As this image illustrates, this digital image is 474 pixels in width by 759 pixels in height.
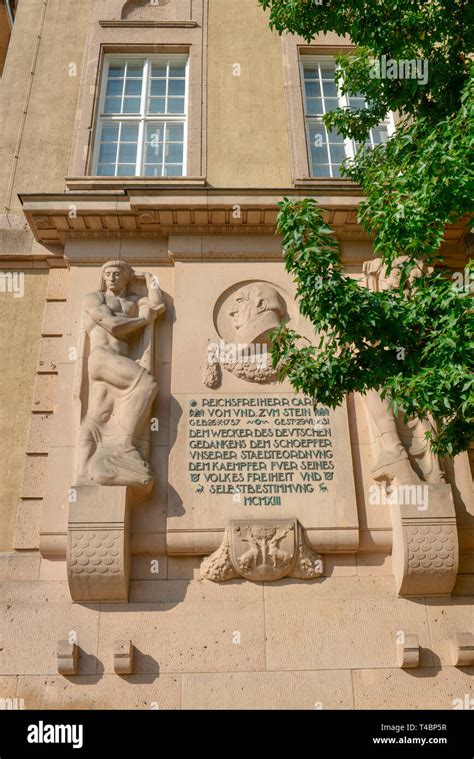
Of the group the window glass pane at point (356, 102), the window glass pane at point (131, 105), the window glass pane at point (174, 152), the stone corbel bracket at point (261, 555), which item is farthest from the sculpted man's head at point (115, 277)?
the window glass pane at point (356, 102)

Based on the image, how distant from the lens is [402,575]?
8.43 metres

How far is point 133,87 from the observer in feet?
42.9

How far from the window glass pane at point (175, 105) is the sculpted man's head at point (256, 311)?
440cm

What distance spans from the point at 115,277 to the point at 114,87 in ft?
16.1

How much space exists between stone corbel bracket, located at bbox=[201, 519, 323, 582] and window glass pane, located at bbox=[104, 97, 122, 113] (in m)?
8.04

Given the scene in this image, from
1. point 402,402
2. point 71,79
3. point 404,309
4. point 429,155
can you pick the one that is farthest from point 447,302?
point 71,79

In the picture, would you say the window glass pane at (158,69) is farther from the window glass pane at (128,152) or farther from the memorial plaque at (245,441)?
the memorial plaque at (245,441)

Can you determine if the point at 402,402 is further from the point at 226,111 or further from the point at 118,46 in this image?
the point at 118,46

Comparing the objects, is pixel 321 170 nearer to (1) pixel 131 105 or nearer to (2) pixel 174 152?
(2) pixel 174 152

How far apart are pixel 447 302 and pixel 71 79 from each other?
941 cm

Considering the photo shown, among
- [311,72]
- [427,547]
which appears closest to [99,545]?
[427,547]

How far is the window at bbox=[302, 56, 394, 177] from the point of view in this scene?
40.5 feet

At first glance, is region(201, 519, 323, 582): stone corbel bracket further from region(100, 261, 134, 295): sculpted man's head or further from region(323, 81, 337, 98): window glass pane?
region(323, 81, 337, 98): window glass pane

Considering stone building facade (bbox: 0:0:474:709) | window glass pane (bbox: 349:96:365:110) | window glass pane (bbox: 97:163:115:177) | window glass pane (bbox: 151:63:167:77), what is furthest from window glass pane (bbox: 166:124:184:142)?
window glass pane (bbox: 349:96:365:110)
